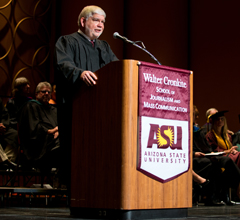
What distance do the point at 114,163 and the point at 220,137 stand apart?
420 centimetres

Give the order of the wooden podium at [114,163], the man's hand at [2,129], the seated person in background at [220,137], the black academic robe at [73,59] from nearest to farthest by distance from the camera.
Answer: the wooden podium at [114,163] → the black academic robe at [73,59] → the man's hand at [2,129] → the seated person in background at [220,137]

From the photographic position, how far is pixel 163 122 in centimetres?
276

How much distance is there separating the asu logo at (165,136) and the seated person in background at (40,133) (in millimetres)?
2556

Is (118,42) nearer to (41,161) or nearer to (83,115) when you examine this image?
(41,161)

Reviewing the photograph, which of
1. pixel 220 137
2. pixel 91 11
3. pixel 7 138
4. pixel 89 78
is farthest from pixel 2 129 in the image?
pixel 220 137

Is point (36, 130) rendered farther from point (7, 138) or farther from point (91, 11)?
point (91, 11)

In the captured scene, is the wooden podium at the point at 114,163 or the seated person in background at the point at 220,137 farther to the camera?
the seated person in background at the point at 220,137

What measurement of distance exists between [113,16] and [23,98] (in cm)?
316

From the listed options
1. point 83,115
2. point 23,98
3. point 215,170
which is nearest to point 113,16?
point 23,98

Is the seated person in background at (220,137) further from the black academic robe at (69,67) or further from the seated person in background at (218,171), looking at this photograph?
the black academic robe at (69,67)

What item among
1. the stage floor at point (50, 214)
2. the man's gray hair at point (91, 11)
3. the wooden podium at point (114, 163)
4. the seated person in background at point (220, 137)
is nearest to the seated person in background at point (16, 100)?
the seated person in background at point (220, 137)

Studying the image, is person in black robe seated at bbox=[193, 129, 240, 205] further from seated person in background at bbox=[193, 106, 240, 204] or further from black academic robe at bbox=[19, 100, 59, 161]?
→ black academic robe at bbox=[19, 100, 59, 161]

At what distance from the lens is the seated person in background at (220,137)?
649cm

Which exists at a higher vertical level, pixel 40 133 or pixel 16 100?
pixel 16 100
